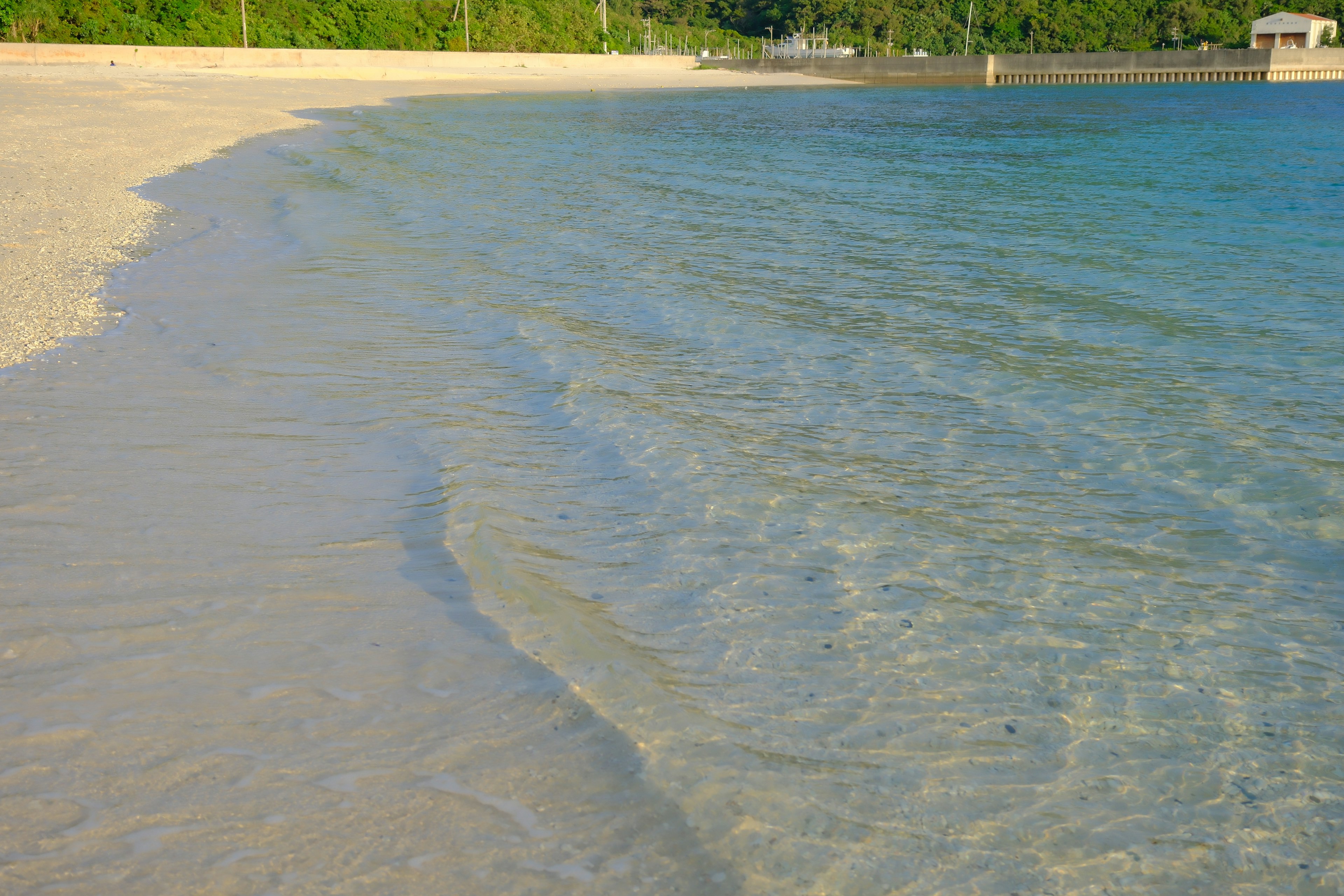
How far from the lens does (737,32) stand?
111m

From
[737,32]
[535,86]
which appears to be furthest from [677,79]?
[737,32]

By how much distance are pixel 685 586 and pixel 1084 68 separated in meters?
83.0

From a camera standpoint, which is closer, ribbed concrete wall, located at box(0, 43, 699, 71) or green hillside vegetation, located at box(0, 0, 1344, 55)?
ribbed concrete wall, located at box(0, 43, 699, 71)

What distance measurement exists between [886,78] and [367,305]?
7847 centimetres

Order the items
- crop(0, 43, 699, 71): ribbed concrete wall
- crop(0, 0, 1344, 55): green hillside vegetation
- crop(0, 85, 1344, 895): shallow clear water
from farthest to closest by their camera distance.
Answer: crop(0, 0, 1344, 55): green hillside vegetation < crop(0, 43, 699, 71): ribbed concrete wall < crop(0, 85, 1344, 895): shallow clear water

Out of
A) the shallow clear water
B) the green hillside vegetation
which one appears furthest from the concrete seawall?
the shallow clear water

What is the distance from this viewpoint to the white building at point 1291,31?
75875mm

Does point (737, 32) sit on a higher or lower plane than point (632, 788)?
higher

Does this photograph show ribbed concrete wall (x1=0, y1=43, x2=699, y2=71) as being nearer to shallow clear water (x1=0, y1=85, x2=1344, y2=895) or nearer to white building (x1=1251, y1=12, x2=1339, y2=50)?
shallow clear water (x1=0, y1=85, x2=1344, y2=895)

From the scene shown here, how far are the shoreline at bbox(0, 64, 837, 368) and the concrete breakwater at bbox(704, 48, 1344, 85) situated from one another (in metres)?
37.1

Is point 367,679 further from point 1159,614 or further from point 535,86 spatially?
point 535,86

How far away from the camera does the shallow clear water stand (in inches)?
78.8

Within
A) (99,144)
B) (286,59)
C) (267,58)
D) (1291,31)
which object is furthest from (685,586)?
(1291,31)

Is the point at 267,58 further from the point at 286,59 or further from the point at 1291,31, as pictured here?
the point at 1291,31
